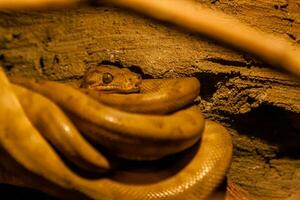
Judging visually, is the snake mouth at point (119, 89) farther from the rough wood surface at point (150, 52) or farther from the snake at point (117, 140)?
the snake at point (117, 140)

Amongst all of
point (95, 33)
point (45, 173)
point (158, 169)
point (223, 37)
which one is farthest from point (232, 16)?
point (45, 173)

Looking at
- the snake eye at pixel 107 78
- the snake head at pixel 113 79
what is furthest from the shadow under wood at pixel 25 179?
the snake eye at pixel 107 78

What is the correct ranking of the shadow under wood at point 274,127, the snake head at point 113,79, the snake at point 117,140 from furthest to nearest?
the shadow under wood at point 274,127
the snake head at point 113,79
the snake at point 117,140

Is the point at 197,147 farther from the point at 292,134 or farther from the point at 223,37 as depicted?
the point at 292,134

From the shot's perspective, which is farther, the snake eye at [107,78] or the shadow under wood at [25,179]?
the snake eye at [107,78]

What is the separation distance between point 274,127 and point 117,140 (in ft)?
4.97

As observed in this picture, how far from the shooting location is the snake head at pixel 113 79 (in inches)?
120

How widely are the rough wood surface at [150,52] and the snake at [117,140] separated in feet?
1.53

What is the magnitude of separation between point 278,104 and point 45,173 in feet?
5.82

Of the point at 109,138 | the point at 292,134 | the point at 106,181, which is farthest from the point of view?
the point at 292,134

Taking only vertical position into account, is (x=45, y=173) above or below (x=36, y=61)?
below

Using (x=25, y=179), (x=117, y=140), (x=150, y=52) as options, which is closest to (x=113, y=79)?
(x=150, y=52)

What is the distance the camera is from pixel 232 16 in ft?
10.3

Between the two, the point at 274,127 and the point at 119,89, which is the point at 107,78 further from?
the point at 274,127
